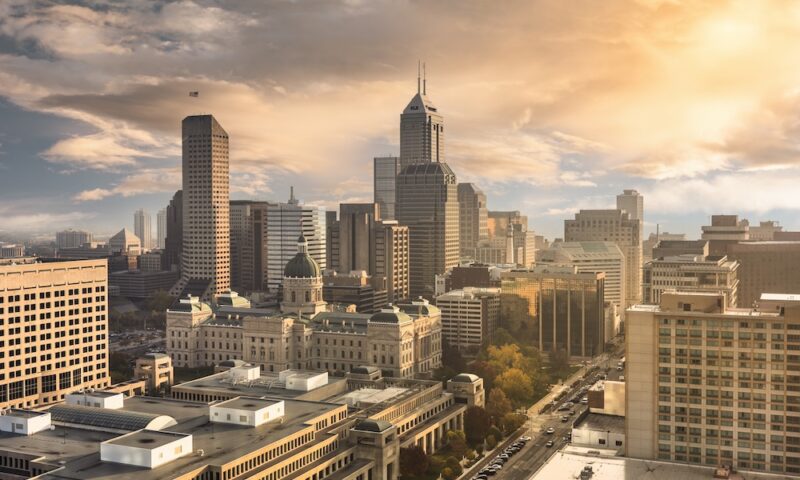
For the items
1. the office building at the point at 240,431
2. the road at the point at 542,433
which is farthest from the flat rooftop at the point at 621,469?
the office building at the point at 240,431

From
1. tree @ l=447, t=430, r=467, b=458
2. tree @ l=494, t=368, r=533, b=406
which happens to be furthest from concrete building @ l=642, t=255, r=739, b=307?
tree @ l=447, t=430, r=467, b=458

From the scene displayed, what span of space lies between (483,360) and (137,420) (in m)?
75.9

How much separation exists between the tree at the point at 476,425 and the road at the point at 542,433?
3305 mm

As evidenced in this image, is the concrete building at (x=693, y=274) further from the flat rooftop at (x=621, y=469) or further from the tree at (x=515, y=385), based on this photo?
the flat rooftop at (x=621, y=469)

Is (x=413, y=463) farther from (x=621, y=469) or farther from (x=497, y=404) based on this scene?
(x=621, y=469)

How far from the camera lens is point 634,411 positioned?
77.9m

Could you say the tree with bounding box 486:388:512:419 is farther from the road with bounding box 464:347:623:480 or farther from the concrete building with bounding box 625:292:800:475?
the concrete building with bounding box 625:292:800:475

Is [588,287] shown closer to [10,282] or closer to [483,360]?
[483,360]

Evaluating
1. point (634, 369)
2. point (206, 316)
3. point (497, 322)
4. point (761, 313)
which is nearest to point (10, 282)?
point (206, 316)

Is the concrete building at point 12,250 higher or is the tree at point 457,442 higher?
the concrete building at point 12,250

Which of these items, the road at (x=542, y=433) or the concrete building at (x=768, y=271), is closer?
the road at (x=542, y=433)

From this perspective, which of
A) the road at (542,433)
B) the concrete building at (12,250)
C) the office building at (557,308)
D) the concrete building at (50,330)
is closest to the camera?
the road at (542,433)

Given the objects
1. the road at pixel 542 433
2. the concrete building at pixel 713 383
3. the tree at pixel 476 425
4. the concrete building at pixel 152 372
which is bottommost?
the road at pixel 542 433

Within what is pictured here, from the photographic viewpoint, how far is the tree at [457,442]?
102 meters
